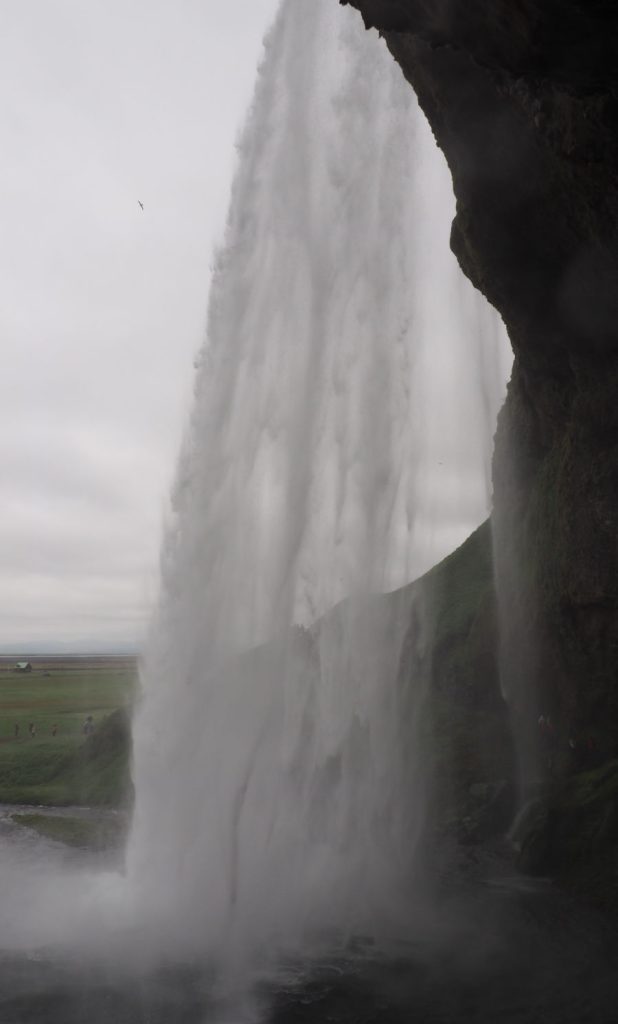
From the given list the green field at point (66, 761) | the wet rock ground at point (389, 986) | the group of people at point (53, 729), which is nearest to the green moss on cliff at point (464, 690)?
the wet rock ground at point (389, 986)

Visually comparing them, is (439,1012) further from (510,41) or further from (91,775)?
(91,775)

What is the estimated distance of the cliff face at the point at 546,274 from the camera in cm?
1299

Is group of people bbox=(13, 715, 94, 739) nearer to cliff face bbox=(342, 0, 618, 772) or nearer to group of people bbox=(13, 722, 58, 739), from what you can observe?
group of people bbox=(13, 722, 58, 739)

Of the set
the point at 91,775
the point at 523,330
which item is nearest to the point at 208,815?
the point at 523,330

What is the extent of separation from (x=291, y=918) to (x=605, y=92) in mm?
17545

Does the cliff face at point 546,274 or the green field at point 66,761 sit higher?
the cliff face at point 546,274

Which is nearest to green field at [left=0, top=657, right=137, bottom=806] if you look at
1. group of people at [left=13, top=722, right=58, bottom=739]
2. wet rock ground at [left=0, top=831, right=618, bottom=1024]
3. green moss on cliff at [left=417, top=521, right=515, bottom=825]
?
group of people at [left=13, top=722, right=58, bottom=739]

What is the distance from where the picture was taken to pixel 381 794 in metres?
26.4

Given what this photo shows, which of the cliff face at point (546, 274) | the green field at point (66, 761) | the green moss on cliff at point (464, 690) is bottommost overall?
the green field at point (66, 761)

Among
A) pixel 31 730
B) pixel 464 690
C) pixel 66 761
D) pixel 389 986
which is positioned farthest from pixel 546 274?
pixel 31 730

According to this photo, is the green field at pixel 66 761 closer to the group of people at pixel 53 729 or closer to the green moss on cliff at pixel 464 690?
the group of people at pixel 53 729

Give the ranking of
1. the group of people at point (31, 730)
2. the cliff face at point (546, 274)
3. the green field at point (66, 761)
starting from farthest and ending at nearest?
the group of people at point (31, 730) < the green field at point (66, 761) < the cliff face at point (546, 274)

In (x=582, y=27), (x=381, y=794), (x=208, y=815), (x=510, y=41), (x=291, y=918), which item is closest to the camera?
(x=582, y=27)

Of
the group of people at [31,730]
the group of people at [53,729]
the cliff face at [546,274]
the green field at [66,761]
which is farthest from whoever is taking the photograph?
the group of people at [31,730]
